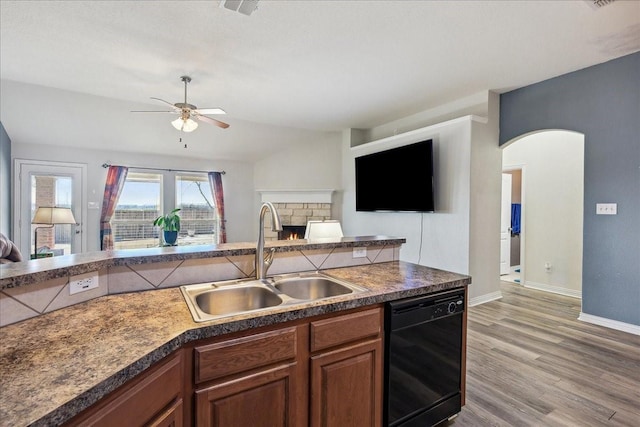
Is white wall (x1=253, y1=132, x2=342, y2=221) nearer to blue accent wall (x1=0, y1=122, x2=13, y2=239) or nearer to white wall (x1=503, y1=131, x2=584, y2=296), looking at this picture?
white wall (x1=503, y1=131, x2=584, y2=296)

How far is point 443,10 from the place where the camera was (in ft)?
7.79

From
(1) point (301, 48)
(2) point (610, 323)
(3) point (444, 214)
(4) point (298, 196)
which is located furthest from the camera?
(4) point (298, 196)

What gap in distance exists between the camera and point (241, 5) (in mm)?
2275

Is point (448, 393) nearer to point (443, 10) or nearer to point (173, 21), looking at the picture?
point (443, 10)

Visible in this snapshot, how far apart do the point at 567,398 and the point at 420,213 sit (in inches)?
110

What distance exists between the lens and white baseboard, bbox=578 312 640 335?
3114 millimetres

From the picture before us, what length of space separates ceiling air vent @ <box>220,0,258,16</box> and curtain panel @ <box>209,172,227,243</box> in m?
4.58

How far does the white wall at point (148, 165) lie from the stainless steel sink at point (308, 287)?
5.22m

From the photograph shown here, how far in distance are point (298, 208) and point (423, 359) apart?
4.94m

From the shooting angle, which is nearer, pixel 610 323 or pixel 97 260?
pixel 97 260

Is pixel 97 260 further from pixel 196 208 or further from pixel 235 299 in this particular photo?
pixel 196 208

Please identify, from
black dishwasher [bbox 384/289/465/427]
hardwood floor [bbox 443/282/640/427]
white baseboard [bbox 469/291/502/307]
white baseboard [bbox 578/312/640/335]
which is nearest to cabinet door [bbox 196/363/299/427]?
black dishwasher [bbox 384/289/465/427]

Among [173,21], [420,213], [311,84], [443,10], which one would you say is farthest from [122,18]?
[420,213]

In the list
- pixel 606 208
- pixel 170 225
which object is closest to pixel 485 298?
pixel 606 208
